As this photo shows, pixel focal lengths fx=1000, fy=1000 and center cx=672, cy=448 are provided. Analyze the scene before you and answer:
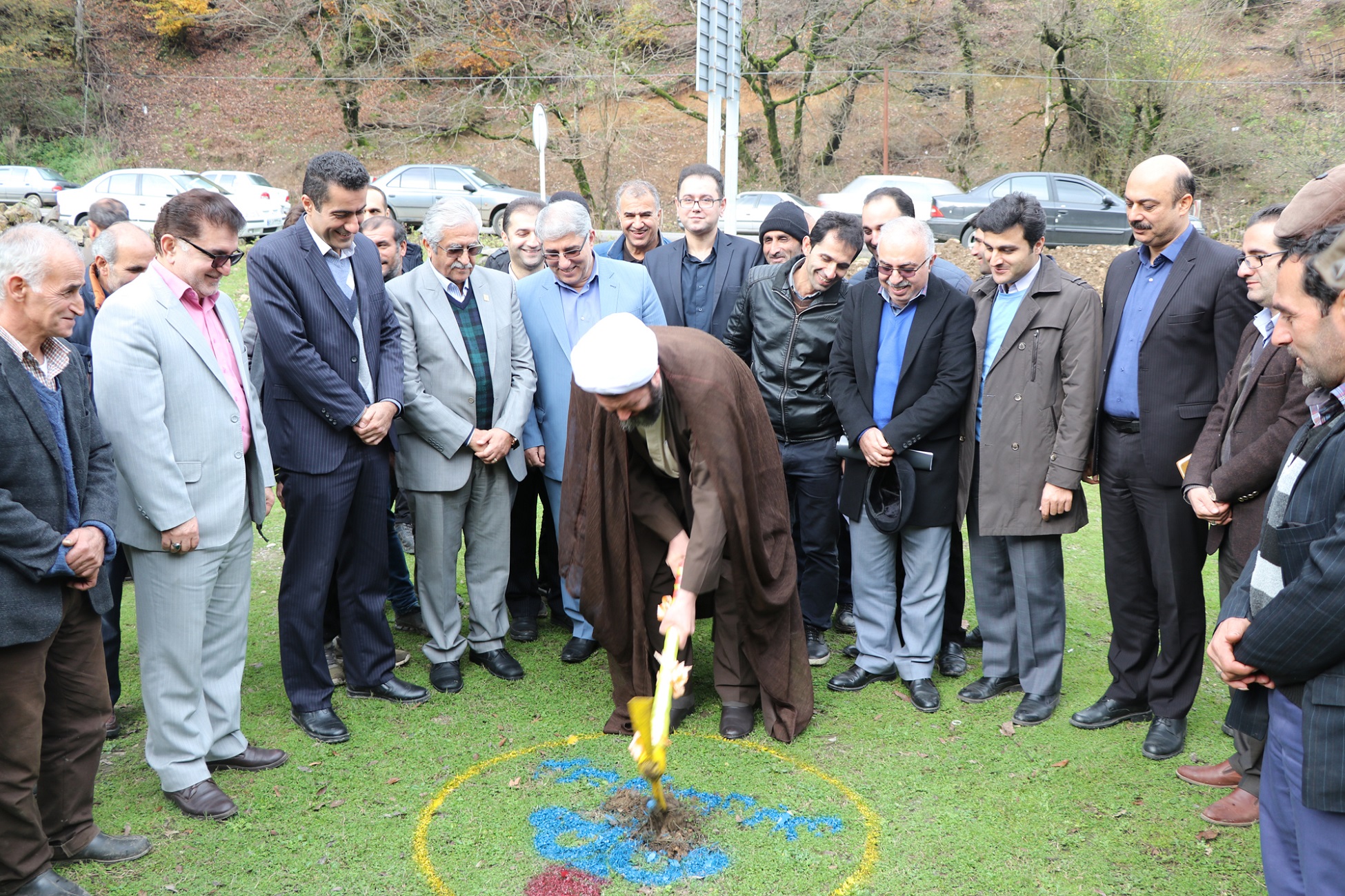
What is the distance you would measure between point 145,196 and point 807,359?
69.8ft

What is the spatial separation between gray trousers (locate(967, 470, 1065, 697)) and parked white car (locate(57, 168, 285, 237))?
19939 millimetres

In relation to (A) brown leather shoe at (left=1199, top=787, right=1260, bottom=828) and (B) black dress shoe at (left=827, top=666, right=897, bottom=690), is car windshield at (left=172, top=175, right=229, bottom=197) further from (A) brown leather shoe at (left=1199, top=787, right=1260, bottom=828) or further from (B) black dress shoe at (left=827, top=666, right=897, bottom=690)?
(A) brown leather shoe at (left=1199, top=787, right=1260, bottom=828)

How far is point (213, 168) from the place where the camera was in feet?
104

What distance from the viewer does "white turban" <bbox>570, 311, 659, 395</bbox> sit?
3.48 m

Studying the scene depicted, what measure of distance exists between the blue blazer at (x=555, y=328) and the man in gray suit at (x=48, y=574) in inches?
84.8

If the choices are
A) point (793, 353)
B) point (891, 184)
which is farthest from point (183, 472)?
point (891, 184)

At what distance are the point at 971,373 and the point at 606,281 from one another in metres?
1.85

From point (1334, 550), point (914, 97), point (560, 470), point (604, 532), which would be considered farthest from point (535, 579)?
point (914, 97)

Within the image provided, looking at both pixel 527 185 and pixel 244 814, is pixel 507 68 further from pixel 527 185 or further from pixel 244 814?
pixel 244 814

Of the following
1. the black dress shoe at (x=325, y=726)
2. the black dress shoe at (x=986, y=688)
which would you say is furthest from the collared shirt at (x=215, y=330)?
the black dress shoe at (x=986, y=688)

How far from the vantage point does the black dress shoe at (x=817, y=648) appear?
16.9 feet

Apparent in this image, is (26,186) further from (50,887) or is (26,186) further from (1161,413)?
(1161,413)

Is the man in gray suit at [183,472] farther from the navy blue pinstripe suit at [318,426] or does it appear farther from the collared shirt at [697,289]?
the collared shirt at [697,289]

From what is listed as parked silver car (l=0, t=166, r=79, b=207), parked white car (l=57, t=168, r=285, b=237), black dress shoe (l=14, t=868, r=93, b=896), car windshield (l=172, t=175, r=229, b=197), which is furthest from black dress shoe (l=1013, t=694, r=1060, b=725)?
parked silver car (l=0, t=166, r=79, b=207)
